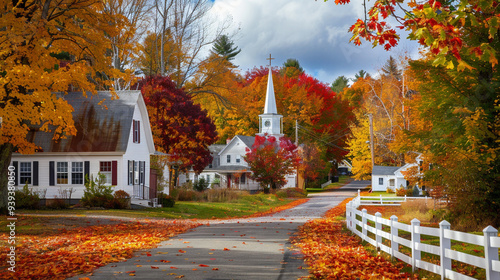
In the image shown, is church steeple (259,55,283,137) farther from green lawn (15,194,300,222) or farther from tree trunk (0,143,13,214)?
tree trunk (0,143,13,214)

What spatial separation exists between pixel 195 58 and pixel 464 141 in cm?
2943

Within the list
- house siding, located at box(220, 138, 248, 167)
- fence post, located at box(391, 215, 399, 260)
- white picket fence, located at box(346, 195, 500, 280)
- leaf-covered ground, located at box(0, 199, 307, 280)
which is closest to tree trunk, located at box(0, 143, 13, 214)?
leaf-covered ground, located at box(0, 199, 307, 280)

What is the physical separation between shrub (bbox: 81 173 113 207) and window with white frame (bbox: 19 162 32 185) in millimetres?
4527

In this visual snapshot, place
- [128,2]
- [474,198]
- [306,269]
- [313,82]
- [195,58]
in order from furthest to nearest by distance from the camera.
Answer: [313,82]
[195,58]
[128,2]
[474,198]
[306,269]

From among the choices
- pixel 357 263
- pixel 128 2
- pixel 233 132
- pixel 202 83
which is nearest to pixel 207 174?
pixel 233 132

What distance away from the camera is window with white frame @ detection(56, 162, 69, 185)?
108 ft

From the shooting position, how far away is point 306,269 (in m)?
10.5

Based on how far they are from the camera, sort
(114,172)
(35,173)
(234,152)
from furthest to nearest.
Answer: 1. (234,152)
2. (35,173)
3. (114,172)

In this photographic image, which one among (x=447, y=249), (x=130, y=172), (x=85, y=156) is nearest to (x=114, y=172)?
(x=130, y=172)

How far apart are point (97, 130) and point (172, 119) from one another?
9.55 metres

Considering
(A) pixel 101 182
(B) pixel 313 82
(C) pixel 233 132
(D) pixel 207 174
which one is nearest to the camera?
(A) pixel 101 182

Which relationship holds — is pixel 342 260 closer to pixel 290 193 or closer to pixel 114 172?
pixel 114 172

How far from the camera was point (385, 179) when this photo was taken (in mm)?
66500

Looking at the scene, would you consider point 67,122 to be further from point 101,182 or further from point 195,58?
point 195,58
